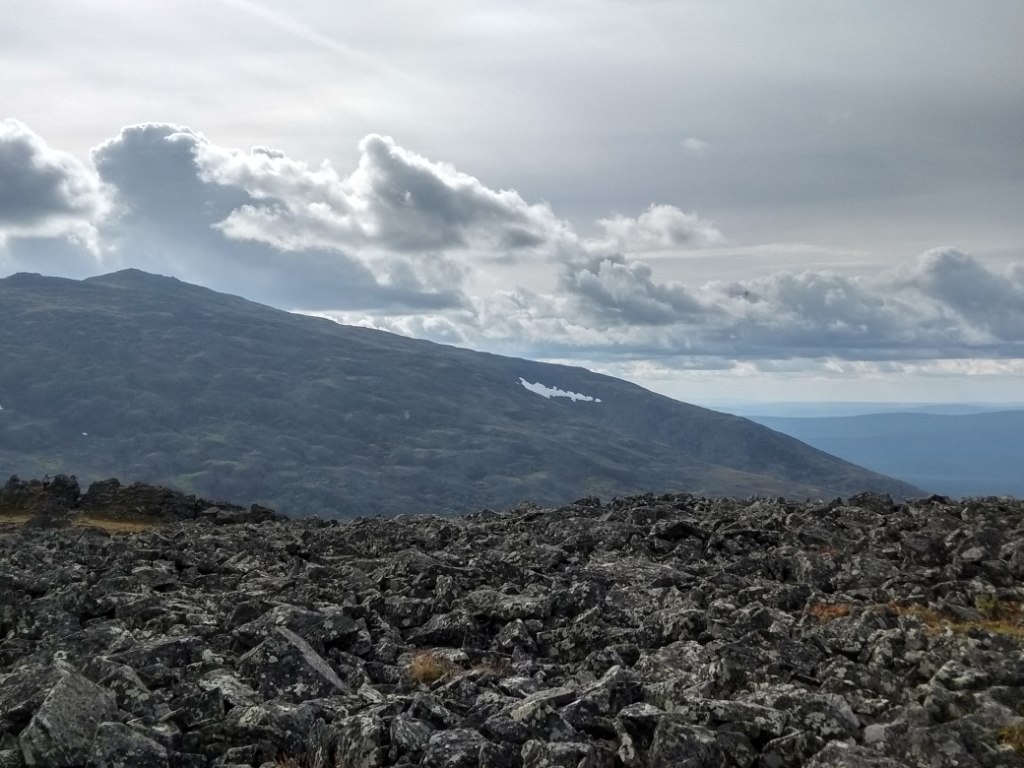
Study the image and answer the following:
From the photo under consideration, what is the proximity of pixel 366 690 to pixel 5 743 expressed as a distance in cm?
592

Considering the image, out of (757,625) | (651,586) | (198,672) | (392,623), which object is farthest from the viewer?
(651,586)

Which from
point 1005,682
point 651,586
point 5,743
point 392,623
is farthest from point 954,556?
point 5,743

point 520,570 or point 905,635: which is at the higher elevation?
point 905,635

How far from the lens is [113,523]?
262 feet

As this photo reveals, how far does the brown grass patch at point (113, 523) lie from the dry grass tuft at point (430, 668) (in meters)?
58.6

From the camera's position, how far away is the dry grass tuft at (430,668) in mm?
19734

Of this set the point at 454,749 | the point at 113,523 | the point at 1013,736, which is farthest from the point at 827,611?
the point at 113,523

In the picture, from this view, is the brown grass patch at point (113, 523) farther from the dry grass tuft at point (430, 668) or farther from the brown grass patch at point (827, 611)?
the brown grass patch at point (827, 611)

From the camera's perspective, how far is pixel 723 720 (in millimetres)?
14289

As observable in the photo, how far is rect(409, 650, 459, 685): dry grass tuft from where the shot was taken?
64.7ft

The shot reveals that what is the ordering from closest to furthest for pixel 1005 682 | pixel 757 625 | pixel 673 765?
1. pixel 673 765
2. pixel 1005 682
3. pixel 757 625

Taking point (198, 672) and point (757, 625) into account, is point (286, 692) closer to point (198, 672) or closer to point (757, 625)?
point (198, 672)

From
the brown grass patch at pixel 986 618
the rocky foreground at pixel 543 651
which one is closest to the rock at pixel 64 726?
the rocky foreground at pixel 543 651

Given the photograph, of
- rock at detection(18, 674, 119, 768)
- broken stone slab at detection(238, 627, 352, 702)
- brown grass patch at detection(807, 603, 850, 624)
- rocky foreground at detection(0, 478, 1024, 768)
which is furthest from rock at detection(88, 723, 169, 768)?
brown grass patch at detection(807, 603, 850, 624)
